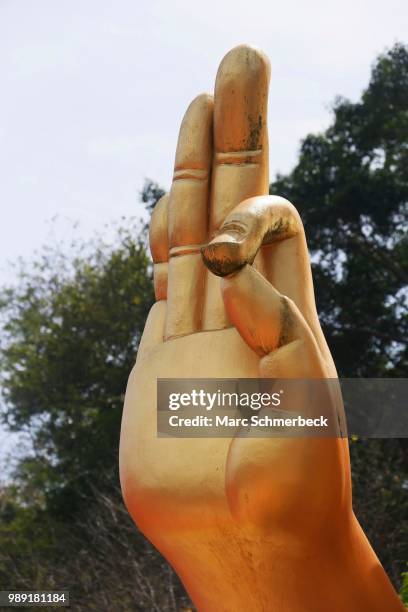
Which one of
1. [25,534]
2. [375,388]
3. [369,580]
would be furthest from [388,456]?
[369,580]

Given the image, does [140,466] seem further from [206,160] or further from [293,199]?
[293,199]

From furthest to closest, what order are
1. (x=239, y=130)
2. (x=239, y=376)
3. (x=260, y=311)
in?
(x=239, y=130)
(x=239, y=376)
(x=260, y=311)

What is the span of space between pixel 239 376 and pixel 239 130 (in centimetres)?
118

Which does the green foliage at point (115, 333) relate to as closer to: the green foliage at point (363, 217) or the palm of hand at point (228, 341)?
the green foliage at point (363, 217)

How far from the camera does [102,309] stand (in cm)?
1463

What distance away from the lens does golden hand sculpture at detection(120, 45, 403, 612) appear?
13.9 feet

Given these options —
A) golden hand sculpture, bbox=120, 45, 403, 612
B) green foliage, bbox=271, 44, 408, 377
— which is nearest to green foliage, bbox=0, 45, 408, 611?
green foliage, bbox=271, 44, 408, 377

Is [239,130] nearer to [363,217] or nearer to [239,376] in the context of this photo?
[239,376]

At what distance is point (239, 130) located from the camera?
4.82 meters

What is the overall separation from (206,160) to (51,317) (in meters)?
10.3

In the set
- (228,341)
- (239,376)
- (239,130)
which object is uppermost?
(239,130)

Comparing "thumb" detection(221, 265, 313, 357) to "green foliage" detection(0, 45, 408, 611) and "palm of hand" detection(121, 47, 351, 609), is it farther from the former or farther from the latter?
"green foliage" detection(0, 45, 408, 611)

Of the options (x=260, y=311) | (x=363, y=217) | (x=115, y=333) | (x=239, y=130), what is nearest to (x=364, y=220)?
(x=363, y=217)

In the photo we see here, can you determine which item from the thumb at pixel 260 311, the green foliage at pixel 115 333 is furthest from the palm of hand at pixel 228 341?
the green foliage at pixel 115 333
